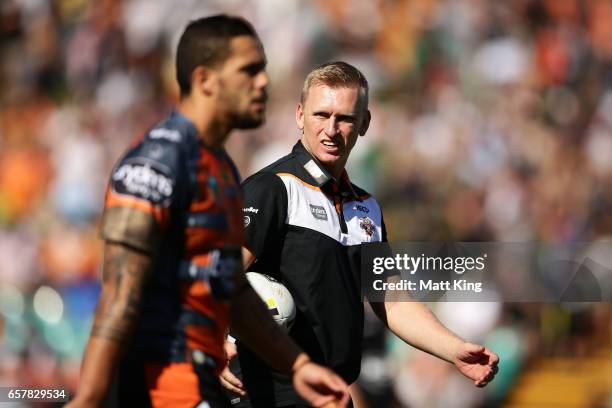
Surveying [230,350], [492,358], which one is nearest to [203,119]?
[230,350]

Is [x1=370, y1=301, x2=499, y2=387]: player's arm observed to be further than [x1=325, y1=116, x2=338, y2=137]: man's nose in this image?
No

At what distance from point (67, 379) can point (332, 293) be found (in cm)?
631

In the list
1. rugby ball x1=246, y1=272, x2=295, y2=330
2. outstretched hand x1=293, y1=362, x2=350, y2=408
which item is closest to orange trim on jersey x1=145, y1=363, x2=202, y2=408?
outstretched hand x1=293, y1=362, x2=350, y2=408

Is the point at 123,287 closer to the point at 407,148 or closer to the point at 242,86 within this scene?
the point at 242,86

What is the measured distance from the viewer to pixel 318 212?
195 inches

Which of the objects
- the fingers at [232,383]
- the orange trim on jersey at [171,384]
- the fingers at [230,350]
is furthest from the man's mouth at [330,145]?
the orange trim on jersey at [171,384]

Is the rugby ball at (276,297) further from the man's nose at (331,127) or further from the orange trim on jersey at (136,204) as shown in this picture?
the orange trim on jersey at (136,204)

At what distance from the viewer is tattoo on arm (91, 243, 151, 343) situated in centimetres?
297

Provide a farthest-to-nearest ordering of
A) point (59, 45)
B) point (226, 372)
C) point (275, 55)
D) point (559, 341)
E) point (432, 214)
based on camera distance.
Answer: point (59, 45), point (275, 55), point (432, 214), point (559, 341), point (226, 372)

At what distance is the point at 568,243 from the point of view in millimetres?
9703

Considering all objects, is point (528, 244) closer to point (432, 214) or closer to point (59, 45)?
point (432, 214)

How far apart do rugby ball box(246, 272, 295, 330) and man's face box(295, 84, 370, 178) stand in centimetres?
70

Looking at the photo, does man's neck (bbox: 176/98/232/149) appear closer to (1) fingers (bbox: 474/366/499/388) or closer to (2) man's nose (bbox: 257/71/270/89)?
(2) man's nose (bbox: 257/71/270/89)

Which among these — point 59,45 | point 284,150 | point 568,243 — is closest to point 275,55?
point 284,150
